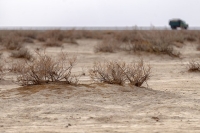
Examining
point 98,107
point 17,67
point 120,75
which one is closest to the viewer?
point 98,107

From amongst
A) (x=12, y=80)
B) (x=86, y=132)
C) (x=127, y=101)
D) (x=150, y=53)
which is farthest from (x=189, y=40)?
(x=86, y=132)

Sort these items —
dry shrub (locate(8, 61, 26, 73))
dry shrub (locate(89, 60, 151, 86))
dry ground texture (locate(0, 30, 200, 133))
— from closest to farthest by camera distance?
dry ground texture (locate(0, 30, 200, 133))
dry shrub (locate(89, 60, 151, 86))
dry shrub (locate(8, 61, 26, 73))

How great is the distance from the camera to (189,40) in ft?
113

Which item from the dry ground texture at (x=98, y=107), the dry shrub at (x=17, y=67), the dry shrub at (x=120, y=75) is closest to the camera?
the dry ground texture at (x=98, y=107)

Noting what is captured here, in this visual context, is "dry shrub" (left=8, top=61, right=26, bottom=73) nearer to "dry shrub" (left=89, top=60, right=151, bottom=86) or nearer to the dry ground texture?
the dry ground texture

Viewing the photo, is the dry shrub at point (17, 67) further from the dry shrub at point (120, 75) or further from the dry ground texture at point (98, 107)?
the dry shrub at point (120, 75)

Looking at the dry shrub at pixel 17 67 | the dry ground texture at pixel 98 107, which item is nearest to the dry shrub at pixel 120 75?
the dry ground texture at pixel 98 107

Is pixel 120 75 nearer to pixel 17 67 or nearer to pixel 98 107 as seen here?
pixel 98 107

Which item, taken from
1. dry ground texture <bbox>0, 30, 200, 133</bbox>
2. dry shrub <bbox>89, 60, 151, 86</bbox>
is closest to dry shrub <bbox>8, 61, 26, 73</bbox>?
dry ground texture <bbox>0, 30, 200, 133</bbox>

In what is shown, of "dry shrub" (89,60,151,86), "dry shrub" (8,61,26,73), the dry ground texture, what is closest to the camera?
the dry ground texture

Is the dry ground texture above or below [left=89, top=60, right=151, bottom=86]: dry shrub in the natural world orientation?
below

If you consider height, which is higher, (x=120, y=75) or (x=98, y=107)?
(x=120, y=75)

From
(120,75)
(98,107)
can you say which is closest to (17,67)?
(120,75)

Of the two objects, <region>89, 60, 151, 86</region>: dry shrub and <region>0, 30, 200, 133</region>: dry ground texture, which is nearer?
<region>0, 30, 200, 133</region>: dry ground texture
